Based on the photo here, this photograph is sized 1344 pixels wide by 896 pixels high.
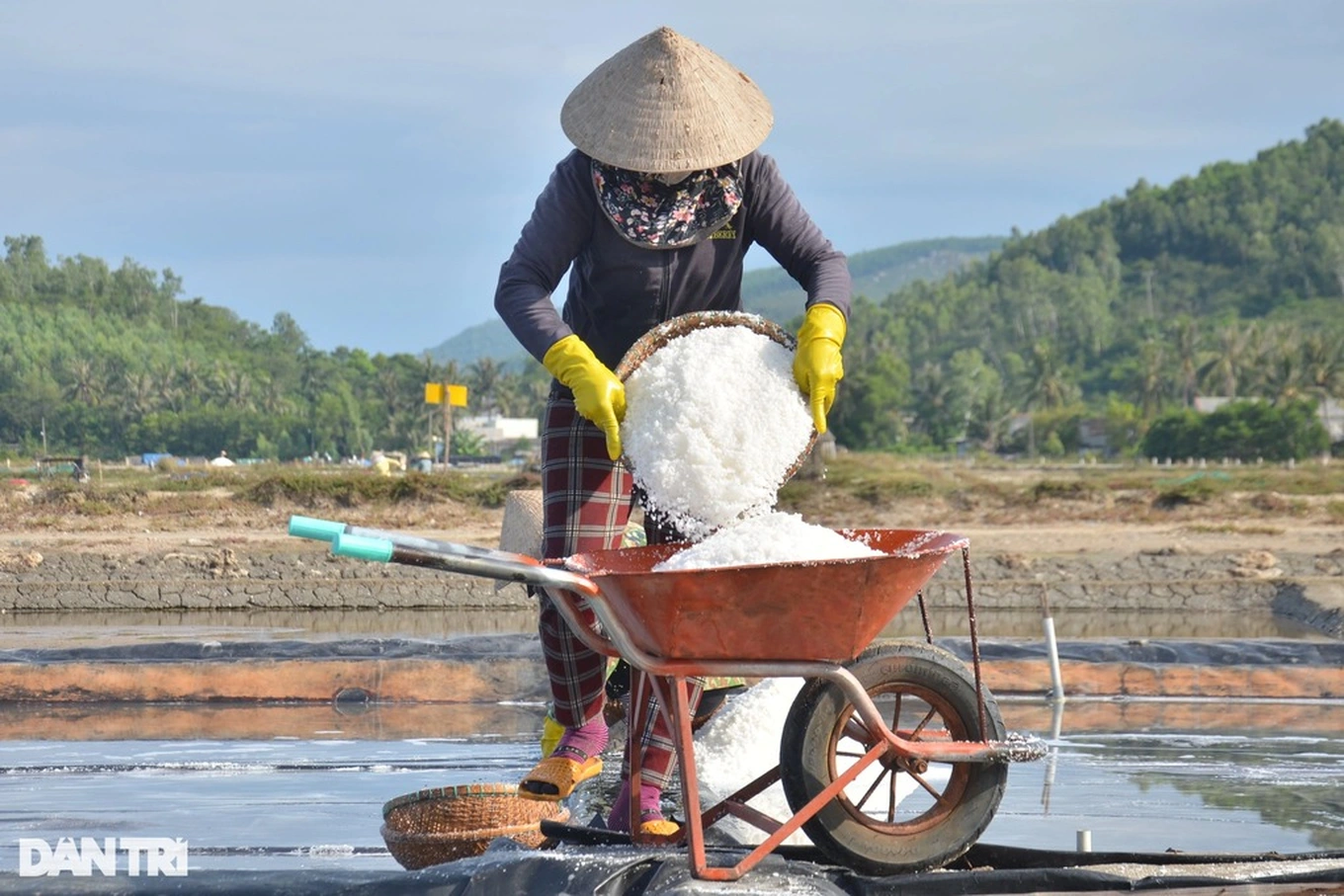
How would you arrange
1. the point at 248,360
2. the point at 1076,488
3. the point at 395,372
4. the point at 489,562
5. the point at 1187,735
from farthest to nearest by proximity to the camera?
the point at 248,360, the point at 395,372, the point at 1076,488, the point at 1187,735, the point at 489,562

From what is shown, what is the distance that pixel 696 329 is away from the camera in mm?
3441

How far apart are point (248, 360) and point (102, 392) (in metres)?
31.4

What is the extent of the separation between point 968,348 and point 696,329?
158 meters

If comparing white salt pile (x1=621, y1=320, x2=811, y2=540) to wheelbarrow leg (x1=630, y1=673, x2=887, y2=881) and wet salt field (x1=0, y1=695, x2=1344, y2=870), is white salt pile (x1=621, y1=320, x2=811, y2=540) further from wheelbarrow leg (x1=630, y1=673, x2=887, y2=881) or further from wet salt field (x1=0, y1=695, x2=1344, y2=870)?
wet salt field (x1=0, y1=695, x2=1344, y2=870)

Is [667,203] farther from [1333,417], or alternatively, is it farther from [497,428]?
[497,428]

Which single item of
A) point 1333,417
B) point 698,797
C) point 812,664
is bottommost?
point 698,797

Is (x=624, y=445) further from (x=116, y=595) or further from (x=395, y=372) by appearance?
(x=395, y=372)

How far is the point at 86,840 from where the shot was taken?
3.82 metres

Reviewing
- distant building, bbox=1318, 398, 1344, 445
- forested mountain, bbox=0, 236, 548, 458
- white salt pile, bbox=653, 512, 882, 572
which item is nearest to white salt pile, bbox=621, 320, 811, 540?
white salt pile, bbox=653, 512, 882, 572

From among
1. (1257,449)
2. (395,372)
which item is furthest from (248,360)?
(1257,449)

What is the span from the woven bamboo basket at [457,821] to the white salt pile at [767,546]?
792 millimetres

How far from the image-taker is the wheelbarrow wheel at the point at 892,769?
299cm

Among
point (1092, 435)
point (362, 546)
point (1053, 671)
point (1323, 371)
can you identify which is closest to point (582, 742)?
point (362, 546)

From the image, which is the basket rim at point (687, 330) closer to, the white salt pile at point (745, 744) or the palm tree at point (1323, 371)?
the white salt pile at point (745, 744)
